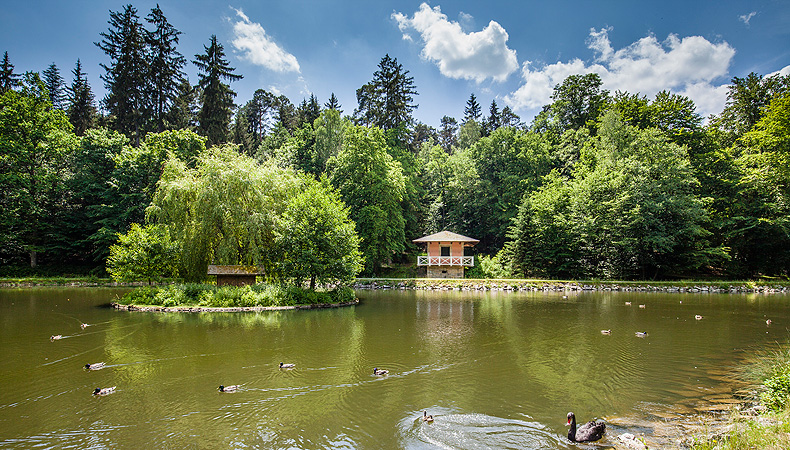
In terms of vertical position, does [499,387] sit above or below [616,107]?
below

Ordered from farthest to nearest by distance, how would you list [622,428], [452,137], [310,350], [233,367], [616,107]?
1. [452,137]
2. [616,107]
3. [310,350]
4. [233,367]
5. [622,428]

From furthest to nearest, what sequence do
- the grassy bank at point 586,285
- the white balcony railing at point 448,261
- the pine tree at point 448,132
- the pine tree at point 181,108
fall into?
the pine tree at point 448,132 → the pine tree at point 181,108 → the white balcony railing at point 448,261 → the grassy bank at point 586,285

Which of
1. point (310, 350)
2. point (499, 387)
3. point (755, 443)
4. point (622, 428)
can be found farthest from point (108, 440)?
point (755, 443)

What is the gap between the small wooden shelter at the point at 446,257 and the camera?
39.5 m

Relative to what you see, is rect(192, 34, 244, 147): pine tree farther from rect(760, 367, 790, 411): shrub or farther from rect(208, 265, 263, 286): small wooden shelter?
rect(760, 367, 790, 411): shrub

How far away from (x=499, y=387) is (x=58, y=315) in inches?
794

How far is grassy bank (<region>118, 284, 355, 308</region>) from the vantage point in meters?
20.6

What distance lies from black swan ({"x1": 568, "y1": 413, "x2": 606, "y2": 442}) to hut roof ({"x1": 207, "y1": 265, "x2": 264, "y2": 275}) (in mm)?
19693

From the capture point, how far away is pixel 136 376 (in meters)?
9.66

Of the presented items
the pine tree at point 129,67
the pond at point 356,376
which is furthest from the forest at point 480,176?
the pond at point 356,376

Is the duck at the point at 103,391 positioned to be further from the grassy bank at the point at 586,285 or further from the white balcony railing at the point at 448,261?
the white balcony railing at the point at 448,261

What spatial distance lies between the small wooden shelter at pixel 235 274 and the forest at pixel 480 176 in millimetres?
5646

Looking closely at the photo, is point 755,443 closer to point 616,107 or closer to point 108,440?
point 108,440

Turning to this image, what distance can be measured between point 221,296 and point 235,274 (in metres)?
2.05
